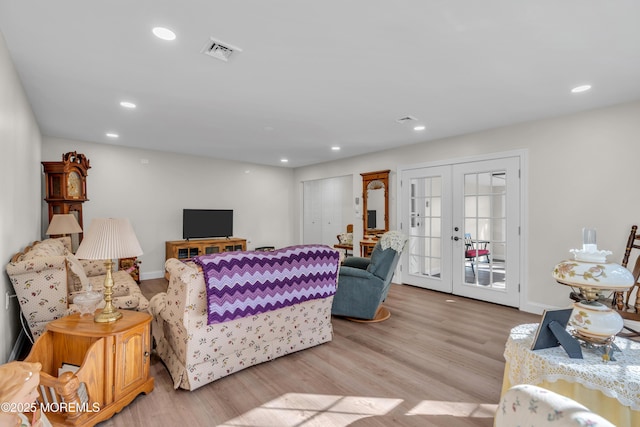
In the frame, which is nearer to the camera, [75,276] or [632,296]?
[75,276]

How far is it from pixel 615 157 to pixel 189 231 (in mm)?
6395

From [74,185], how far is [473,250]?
19.5 ft

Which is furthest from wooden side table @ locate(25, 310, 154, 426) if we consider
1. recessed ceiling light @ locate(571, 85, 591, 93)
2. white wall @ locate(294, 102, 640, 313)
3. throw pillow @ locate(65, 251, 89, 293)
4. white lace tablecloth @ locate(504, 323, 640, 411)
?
white wall @ locate(294, 102, 640, 313)

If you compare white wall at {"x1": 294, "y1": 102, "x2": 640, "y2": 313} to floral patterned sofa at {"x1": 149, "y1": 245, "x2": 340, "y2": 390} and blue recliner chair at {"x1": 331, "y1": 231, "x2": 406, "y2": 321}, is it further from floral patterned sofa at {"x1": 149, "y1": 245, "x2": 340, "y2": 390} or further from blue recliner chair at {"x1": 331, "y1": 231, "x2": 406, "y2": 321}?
floral patterned sofa at {"x1": 149, "y1": 245, "x2": 340, "y2": 390}

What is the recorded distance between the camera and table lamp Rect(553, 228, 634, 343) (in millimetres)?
1332

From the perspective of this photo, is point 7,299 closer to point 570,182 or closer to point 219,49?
point 219,49

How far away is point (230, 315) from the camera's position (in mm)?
2207

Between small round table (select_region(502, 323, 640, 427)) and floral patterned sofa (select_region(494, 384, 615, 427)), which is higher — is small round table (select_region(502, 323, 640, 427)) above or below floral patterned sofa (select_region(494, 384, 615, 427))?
below

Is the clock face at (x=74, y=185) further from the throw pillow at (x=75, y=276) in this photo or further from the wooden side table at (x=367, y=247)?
the wooden side table at (x=367, y=247)

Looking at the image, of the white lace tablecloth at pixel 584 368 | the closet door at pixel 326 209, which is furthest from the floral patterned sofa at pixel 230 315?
the closet door at pixel 326 209

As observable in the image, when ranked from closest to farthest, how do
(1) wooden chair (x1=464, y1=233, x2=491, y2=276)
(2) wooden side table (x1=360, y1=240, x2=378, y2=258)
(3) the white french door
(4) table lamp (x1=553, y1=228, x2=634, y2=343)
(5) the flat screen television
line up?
(4) table lamp (x1=553, y1=228, x2=634, y2=343) → (3) the white french door → (1) wooden chair (x1=464, y1=233, x2=491, y2=276) → (2) wooden side table (x1=360, y1=240, x2=378, y2=258) → (5) the flat screen television

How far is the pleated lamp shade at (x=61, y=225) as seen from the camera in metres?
3.97

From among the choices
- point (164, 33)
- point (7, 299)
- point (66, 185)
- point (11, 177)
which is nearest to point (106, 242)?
point (7, 299)

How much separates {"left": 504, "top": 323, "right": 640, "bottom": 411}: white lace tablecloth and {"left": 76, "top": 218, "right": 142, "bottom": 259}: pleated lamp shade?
2.25 metres
